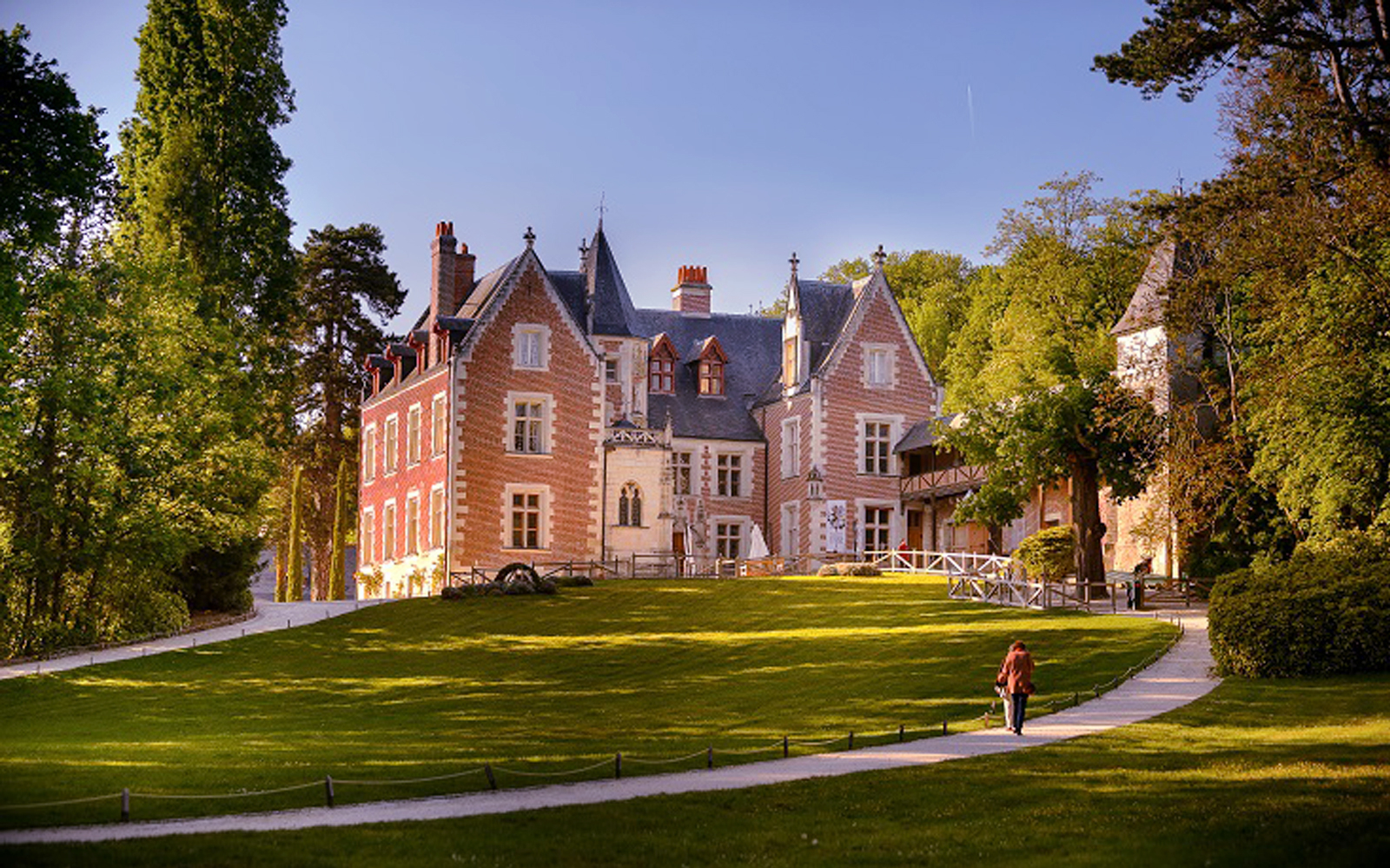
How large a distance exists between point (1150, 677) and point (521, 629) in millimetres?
16342

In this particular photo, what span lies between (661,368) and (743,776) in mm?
44480

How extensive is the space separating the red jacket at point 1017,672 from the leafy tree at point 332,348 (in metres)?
48.4

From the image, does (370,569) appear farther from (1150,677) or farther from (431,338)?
(1150,677)

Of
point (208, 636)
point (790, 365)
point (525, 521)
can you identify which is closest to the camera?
point (208, 636)

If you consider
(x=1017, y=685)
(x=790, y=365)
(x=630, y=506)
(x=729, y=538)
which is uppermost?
(x=790, y=365)

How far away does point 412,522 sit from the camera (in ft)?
190

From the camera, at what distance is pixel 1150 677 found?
2928cm

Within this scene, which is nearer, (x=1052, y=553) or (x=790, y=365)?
(x=1052, y=553)

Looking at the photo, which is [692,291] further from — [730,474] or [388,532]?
[388,532]

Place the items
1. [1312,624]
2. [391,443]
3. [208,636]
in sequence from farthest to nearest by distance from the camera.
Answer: [391,443]
[208,636]
[1312,624]

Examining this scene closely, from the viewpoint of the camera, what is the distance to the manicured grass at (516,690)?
21547mm

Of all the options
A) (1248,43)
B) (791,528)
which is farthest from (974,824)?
(791,528)

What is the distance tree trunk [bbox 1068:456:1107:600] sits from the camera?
43.0 metres

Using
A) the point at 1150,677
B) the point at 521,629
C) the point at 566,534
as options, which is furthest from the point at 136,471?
the point at 1150,677
